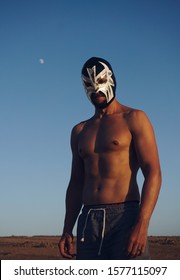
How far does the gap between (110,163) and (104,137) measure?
1.13 ft

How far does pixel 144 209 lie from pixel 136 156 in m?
0.75

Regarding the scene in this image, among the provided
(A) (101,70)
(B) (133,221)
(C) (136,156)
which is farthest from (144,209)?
(A) (101,70)

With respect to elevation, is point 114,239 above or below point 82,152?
below

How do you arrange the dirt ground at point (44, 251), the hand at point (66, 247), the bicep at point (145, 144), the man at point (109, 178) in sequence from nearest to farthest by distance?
the man at point (109, 178) → the bicep at point (145, 144) → the hand at point (66, 247) → the dirt ground at point (44, 251)

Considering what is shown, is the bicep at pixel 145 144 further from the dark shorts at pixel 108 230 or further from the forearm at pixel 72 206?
the forearm at pixel 72 206

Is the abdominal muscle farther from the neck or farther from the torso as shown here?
the neck

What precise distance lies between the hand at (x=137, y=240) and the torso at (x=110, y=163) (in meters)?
0.44

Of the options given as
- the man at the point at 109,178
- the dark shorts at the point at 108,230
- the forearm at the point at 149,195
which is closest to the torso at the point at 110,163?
the man at the point at 109,178

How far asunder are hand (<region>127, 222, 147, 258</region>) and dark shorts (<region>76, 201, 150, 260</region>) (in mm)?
146

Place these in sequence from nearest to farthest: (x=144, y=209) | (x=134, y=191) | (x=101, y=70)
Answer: (x=144, y=209)
(x=134, y=191)
(x=101, y=70)

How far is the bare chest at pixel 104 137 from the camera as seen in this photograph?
5336 mm
